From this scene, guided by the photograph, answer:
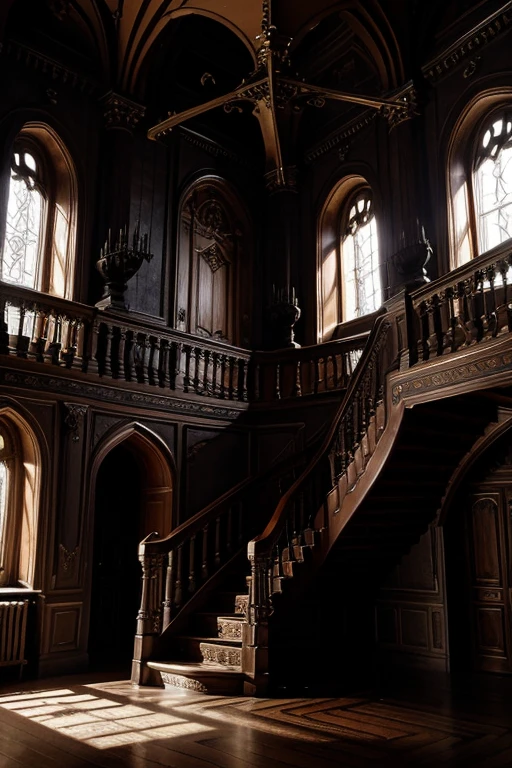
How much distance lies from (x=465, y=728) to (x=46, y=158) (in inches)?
341

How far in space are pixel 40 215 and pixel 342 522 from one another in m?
5.90

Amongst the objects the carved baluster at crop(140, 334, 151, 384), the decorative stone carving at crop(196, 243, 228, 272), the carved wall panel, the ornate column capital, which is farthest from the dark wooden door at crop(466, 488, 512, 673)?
the ornate column capital

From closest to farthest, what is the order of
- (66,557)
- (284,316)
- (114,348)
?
1. (66,557)
2. (114,348)
3. (284,316)

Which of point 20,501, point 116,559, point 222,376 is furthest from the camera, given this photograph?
point 222,376

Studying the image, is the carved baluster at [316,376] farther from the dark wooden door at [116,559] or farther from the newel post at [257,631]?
the newel post at [257,631]

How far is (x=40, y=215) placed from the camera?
9.59 metres

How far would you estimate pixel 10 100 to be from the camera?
914 centimetres

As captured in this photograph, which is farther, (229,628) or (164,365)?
(164,365)

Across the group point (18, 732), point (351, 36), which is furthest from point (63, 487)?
point (351, 36)

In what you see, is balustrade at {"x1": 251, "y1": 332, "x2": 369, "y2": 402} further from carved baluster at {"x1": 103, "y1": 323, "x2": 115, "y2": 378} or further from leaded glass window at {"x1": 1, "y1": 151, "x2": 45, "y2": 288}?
leaded glass window at {"x1": 1, "y1": 151, "x2": 45, "y2": 288}

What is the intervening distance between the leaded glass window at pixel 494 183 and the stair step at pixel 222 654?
5808mm

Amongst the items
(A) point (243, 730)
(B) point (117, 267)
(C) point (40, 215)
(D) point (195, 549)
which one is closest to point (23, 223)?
(C) point (40, 215)

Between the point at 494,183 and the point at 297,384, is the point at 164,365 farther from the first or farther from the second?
the point at 494,183

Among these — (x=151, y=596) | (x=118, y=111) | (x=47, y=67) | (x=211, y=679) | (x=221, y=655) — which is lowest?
(x=211, y=679)
